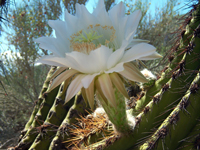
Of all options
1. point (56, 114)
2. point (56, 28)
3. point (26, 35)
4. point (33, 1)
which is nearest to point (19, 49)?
point (26, 35)

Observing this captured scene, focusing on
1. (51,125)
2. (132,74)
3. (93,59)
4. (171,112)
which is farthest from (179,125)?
(51,125)

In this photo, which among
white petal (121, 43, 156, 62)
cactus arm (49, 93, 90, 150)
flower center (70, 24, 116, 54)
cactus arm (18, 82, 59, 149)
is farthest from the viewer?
cactus arm (18, 82, 59, 149)

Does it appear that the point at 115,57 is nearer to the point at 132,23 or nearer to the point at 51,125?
the point at 132,23

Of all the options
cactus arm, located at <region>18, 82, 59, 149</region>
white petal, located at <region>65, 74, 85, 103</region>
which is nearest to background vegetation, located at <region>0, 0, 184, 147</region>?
cactus arm, located at <region>18, 82, 59, 149</region>

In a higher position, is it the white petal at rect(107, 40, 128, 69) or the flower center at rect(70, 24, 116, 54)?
the flower center at rect(70, 24, 116, 54)

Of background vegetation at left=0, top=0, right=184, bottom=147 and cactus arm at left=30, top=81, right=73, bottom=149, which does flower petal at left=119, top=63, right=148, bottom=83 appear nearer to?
cactus arm at left=30, top=81, right=73, bottom=149

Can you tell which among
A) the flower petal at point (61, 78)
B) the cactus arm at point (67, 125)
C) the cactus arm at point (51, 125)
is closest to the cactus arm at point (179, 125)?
the flower petal at point (61, 78)

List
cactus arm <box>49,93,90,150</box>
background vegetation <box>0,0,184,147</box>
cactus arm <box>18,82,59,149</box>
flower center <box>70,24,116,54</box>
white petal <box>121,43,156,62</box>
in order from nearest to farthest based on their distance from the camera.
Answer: white petal <box>121,43,156,62</box>, flower center <box>70,24,116,54</box>, cactus arm <box>49,93,90,150</box>, cactus arm <box>18,82,59,149</box>, background vegetation <box>0,0,184,147</box>
